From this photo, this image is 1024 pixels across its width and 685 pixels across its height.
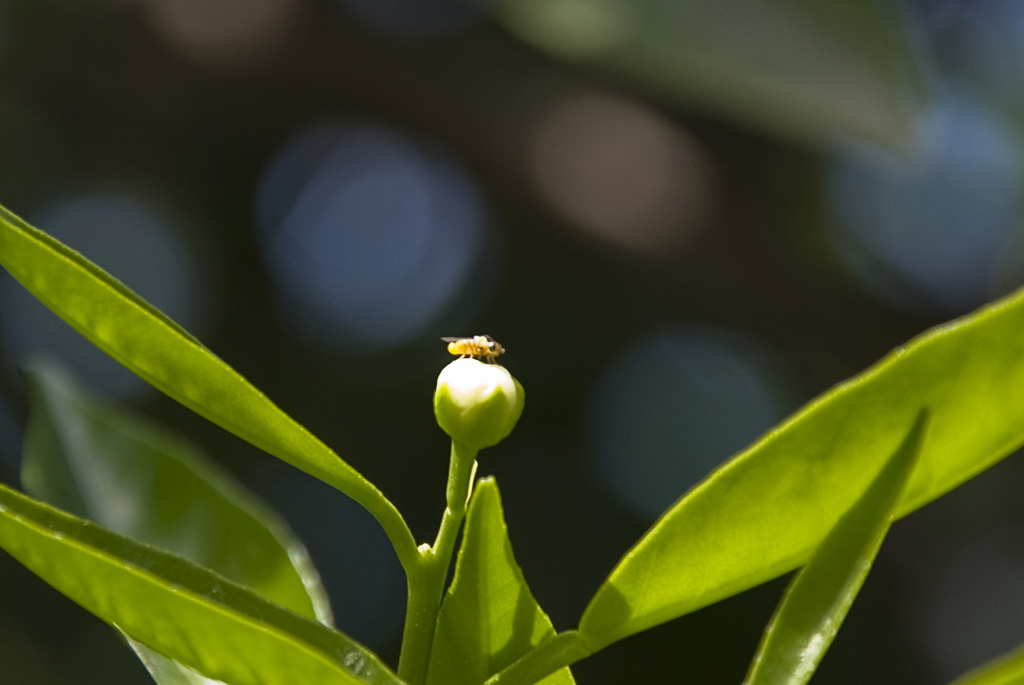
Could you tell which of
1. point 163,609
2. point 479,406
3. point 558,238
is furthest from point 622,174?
point 163,609

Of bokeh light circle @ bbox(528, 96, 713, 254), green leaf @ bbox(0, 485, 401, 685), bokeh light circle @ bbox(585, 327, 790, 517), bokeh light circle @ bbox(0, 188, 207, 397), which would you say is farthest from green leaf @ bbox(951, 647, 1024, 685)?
bokeh light circle @ bbox(0, 188, 207, 397)

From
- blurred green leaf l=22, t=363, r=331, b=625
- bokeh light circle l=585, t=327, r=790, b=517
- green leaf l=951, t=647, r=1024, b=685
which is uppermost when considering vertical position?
bokeh light circle l=585, t=327, r=790, b=517

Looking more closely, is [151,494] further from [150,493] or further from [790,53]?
[790,53]

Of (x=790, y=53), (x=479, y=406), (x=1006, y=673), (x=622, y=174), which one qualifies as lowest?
(x=1006, y=673)

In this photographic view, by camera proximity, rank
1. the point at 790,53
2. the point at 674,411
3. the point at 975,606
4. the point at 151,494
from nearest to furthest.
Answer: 1. the point at 151,494
2. the point at 790,53
3. the point at 975,606
4. the point at 674,411

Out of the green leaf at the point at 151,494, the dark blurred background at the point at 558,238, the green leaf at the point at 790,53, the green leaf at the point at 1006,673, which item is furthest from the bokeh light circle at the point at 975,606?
the green leaf at the point at 1006,673

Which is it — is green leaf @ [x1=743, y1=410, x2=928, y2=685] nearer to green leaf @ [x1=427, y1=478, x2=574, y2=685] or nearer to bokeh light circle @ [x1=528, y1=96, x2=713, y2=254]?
green leaf @ [x1=427, y1=478, x2=574, y2=685]

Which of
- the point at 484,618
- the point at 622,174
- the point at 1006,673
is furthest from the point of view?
the point at 622,174

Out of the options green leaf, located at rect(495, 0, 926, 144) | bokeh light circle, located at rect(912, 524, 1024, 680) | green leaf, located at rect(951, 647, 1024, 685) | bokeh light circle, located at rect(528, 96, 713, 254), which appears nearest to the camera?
green leaf, located at rect(951, 647, 1024, 685)

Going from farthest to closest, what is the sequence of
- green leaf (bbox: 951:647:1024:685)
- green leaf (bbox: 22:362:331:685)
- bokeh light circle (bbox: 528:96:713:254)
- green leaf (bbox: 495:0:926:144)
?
bokeh light circle (bbox: 528:96:713:254)
green leaf (bbox: 495:0:926:144)
green leaf (bbox: 22:362:331:685)
green leaf (bbox: 951:647:1024:685)

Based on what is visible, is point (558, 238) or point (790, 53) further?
point (558, 238)
